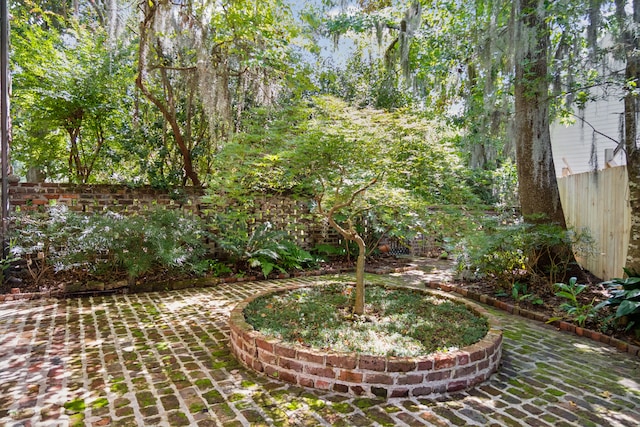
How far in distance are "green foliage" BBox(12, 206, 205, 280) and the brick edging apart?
12.5 feet

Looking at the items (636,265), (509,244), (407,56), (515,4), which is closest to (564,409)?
(636,265)

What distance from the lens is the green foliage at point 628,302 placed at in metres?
3.05

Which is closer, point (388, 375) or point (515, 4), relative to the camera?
point (388, 375)

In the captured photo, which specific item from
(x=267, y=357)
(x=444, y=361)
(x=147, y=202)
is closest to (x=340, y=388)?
(x=267, y=357)

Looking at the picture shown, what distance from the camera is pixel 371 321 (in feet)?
10.7

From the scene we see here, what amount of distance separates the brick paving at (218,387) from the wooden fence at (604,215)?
1649mm

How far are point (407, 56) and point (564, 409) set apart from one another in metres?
6.32

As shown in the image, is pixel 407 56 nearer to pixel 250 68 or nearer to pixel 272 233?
pixel 250 68

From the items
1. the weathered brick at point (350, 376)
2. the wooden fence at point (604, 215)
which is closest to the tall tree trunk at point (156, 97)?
the weathered brick at point (350, 376)

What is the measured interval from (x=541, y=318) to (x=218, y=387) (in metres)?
3.35

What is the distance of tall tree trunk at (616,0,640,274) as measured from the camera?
346 cm

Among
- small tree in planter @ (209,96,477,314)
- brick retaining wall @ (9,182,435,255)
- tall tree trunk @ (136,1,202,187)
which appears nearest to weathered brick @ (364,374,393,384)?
small tree in planter @ (209,96,477,314)

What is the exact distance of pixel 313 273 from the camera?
251 inches

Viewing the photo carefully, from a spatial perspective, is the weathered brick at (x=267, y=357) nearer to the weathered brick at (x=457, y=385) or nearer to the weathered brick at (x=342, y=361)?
the weathered brick at (x=342, y=361)
